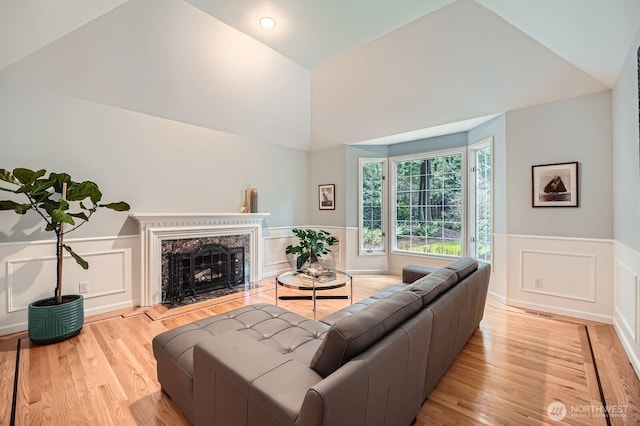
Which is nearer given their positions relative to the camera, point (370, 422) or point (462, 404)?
point (370, 422)

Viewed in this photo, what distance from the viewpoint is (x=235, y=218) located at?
451cm

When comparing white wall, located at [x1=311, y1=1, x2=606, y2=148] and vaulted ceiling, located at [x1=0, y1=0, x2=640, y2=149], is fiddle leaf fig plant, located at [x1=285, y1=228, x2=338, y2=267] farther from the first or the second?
vaulted ceiling, located at [x1=0, y1=0, x2=640, y2=149]

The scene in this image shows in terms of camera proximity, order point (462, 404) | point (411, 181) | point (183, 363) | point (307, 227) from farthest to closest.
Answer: point (307, 227) < point (411, 181) < point (462, 404) < point (183, 363)

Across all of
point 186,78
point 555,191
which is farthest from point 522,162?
point 186,78

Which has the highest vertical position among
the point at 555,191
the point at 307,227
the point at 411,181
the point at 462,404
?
the point at 411,181

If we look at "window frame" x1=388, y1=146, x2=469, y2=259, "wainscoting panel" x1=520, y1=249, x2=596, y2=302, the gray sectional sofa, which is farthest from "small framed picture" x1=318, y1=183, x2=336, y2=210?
the gray sectional sofa

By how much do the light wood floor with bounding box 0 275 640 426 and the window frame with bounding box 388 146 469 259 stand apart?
1.67m

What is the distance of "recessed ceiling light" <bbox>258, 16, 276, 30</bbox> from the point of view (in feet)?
9.58

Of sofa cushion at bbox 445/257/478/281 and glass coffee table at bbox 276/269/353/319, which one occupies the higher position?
sofa cushion at bbox 445/257/478/281

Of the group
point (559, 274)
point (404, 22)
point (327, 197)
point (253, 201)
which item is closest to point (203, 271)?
point (253, 201)

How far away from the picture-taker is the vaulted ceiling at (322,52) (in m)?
2.28

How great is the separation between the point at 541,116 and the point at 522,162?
56cm

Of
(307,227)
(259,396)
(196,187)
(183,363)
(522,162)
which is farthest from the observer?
(307,227)

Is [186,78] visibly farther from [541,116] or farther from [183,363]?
[541,116]
